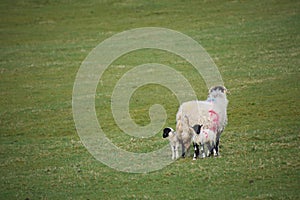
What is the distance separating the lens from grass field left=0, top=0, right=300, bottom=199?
1577 cm

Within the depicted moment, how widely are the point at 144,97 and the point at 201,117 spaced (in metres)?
12.7

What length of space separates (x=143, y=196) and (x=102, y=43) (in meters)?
30.9

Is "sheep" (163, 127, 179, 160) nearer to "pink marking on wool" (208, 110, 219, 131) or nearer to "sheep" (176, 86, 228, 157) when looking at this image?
"sheep" (176, 86, 228, 157)

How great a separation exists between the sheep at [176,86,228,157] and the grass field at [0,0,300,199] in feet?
2.28

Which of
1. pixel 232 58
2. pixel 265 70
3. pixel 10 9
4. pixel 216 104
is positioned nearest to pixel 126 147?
pixel 216 104

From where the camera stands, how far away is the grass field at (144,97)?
1577 cm

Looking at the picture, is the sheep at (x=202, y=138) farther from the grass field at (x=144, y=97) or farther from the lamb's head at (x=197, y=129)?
the grass field at (x=144, y=97)

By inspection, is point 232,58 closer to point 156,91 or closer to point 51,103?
point 156,91

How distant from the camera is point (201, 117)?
59.0 ft

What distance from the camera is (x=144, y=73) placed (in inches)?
1409

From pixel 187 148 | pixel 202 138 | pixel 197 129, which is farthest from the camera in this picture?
pixel 187 148

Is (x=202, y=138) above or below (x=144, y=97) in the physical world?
below

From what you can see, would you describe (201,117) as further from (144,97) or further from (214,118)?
(144,97)

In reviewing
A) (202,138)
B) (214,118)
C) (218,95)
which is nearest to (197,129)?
(202,138)
